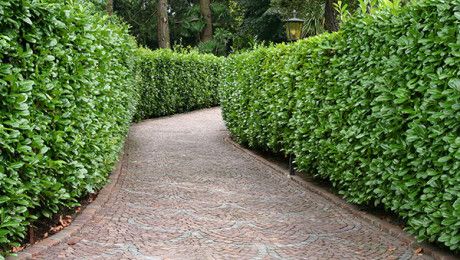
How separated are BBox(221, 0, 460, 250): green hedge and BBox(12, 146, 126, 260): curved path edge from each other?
311 centimetres

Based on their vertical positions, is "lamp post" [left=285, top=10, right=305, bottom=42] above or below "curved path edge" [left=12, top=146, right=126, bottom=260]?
above

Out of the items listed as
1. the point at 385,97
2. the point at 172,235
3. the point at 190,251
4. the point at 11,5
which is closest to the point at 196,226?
the point at 172,235

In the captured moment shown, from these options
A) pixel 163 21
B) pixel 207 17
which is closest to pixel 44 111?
pixel 163 21

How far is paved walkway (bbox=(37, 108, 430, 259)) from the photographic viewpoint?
15.4ft

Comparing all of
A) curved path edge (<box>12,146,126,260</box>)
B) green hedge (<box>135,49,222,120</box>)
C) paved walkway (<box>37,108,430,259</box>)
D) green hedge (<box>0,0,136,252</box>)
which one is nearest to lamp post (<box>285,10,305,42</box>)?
paved walkway (<box>37,108,430,259</box>)

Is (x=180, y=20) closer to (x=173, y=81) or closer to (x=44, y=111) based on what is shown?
(x=173, y=81)

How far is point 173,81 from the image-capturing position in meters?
19.8

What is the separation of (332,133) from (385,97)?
1592 millimetres

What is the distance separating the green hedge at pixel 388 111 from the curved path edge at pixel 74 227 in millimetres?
3106

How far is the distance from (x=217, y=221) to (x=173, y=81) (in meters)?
14.5

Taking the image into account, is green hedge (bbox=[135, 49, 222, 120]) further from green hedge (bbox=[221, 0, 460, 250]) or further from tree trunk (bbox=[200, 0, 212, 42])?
tree trunk (bbox=[200, 0, 212, 42])

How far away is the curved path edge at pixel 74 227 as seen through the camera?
4228 mm

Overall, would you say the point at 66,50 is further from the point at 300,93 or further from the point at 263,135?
the point at 263,135

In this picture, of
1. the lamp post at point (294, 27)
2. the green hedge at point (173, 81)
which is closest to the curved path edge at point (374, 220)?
the lamp post at point (294, 27)
